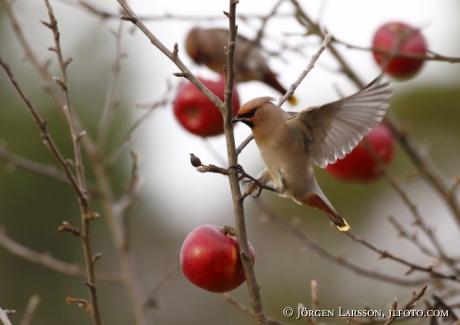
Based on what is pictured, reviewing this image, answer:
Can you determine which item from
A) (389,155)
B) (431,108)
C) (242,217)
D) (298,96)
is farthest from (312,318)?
(431,108)

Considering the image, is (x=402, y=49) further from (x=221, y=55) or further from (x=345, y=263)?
(x=345, y=263)

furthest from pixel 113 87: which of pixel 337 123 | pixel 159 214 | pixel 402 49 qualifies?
pixel 159 214

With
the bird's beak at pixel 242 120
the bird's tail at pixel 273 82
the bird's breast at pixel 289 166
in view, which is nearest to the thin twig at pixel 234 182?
the bird's beak at pixel 242 120

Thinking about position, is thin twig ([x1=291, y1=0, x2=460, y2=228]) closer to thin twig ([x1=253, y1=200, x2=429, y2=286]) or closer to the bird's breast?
thin twig ([x1=253, y1=200, x2=429, y2=286])

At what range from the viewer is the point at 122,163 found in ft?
33.4

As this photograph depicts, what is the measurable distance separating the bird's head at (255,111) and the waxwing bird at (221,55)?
5.31 ft

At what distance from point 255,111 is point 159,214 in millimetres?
8890

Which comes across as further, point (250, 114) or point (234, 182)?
point (250, 114)

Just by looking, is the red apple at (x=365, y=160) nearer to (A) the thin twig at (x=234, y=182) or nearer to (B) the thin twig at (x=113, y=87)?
(B) the thin twig at (x=113, y=87)

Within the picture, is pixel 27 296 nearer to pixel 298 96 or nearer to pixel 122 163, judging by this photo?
pixel 122 163

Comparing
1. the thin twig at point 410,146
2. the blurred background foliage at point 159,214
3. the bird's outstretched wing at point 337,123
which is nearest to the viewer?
the bird's outstretched wing at point 337,123

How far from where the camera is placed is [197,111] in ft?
9.84

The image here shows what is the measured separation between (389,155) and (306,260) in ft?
20.5

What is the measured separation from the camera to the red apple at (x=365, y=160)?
3012 millimetres
